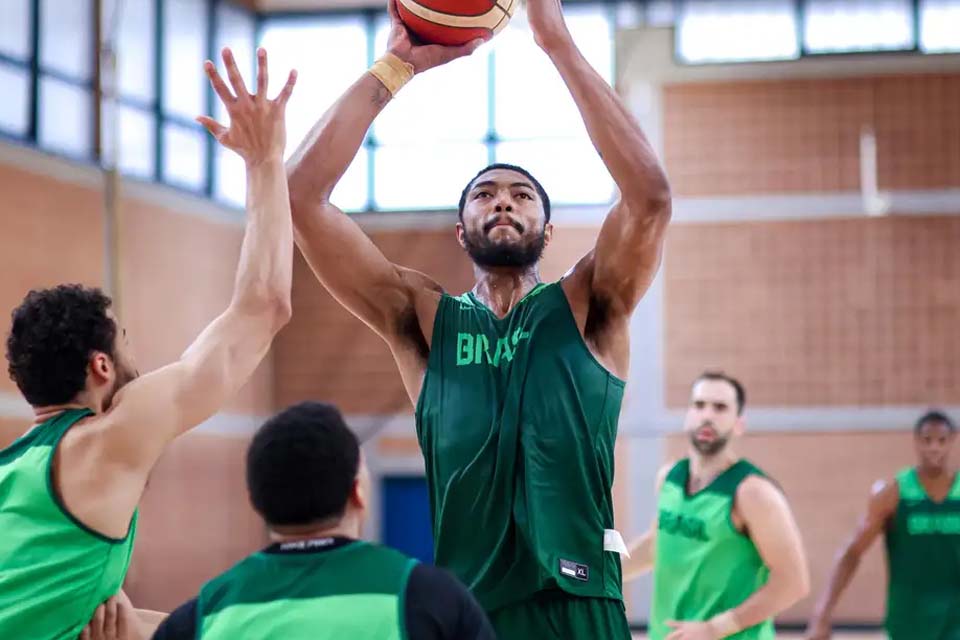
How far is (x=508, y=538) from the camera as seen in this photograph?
3283 mm

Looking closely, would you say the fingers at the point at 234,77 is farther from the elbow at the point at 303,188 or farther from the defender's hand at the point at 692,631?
the defender's hand at the point at 692,631

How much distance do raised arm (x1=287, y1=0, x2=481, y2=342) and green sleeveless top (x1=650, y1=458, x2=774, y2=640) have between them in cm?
293

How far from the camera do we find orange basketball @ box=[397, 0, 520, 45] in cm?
377

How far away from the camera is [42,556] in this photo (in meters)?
2.92

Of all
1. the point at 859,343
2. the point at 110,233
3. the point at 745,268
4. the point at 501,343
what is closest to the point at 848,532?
the point at 859,343

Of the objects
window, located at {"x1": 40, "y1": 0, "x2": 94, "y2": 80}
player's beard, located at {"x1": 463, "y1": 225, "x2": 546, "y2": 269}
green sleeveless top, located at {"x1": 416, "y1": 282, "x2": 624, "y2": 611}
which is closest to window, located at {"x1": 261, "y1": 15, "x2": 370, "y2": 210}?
window, located at {"x1": 40, "y1": 0, "x2": 94, "y2": 80}

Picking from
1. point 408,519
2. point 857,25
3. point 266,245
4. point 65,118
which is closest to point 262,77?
point 266,245

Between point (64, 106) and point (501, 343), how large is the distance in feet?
34.6

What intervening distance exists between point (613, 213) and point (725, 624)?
2.95 metres

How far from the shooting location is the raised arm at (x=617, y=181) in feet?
11.1

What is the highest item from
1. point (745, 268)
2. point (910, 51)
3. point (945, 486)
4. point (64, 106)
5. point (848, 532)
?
point (910, 51)

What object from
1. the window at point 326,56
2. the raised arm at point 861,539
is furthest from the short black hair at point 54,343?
the window at point 326,56

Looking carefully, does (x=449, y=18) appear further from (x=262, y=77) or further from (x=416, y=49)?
(x=262, y=77)

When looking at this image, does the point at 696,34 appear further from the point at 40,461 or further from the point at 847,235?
the point at 40,461
